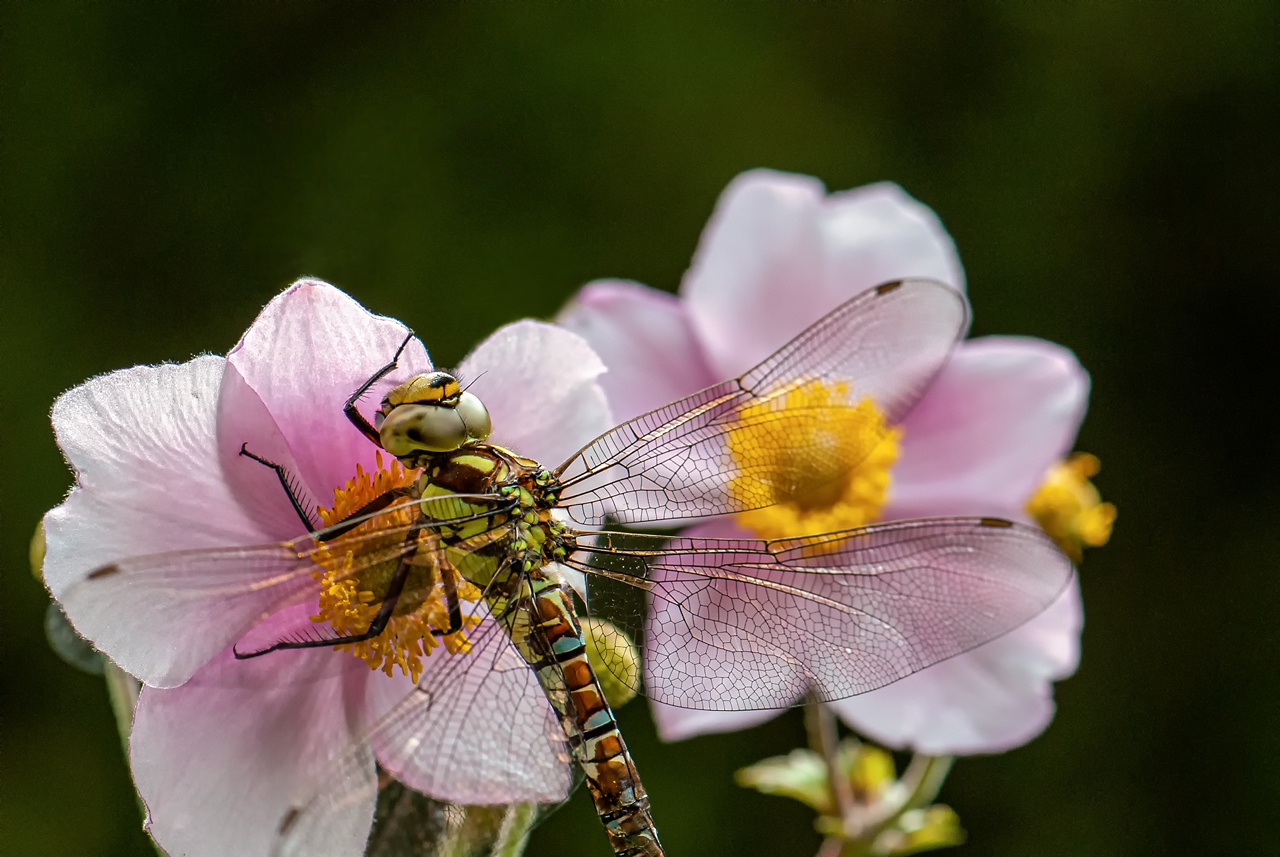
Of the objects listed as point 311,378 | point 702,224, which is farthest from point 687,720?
point 702,224

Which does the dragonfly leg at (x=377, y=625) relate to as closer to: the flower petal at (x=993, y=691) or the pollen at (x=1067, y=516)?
the flower petal at (x=993, y=691)

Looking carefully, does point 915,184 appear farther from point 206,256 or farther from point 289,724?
point 289,724

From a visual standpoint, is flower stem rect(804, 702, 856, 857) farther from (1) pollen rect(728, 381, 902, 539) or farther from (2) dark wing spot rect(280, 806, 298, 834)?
(2) dark wing spot rect(280, 806, 298, 834)

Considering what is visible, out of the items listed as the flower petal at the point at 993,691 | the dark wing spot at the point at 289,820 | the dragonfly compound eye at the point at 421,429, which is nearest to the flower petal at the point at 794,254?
the flower petal at the point at 993,691

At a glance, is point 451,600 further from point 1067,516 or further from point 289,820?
point 1067,516

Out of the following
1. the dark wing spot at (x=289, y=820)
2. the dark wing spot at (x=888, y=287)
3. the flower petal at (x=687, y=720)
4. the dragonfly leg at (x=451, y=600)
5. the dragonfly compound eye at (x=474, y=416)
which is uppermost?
the dragonfly compound eye at (x=474, y=416)

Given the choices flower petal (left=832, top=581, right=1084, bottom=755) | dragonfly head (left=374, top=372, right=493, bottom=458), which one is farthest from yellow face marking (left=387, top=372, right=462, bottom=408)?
flower petal (left=832, top=581, right=1084, bottom=755)
